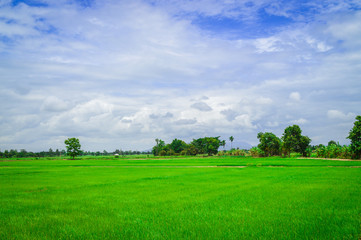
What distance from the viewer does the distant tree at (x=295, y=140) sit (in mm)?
74000

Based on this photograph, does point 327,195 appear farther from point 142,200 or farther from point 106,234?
point 106,234

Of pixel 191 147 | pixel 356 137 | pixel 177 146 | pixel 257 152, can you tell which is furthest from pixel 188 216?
pixel 177 146

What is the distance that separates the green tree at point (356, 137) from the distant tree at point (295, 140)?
782 inches

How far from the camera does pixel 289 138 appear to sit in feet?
246

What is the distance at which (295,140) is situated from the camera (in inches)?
2908

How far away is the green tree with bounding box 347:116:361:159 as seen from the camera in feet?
171

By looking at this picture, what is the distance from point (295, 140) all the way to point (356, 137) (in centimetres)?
2182

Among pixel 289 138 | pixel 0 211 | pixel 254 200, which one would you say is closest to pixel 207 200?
pixel 254 200

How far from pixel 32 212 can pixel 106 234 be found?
16.0 ft

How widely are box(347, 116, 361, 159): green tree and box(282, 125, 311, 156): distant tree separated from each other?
19.9 m

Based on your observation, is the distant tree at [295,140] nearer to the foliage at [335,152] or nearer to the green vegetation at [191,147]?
the foliage at [335,152]

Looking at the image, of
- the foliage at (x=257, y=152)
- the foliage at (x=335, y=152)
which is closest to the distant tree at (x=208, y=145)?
the foliage at (x=257, y=152)

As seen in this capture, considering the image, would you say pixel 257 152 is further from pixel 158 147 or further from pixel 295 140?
pixel 158 147

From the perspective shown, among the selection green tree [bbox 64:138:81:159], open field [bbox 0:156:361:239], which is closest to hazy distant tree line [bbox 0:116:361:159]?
green tree [bbox 64:138:81:159]
